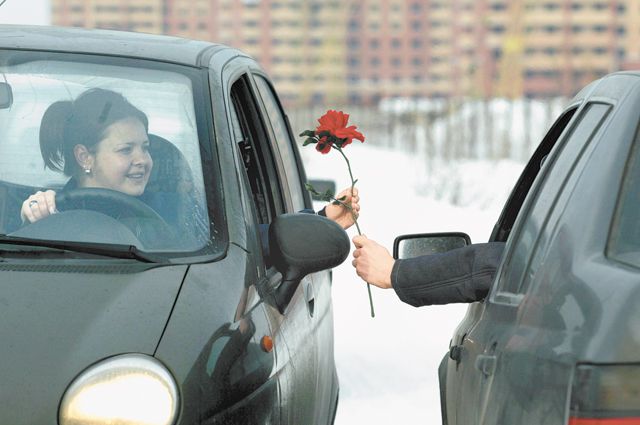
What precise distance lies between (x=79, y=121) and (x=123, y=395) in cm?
131

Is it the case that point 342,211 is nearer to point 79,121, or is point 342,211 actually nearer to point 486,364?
point 79,121

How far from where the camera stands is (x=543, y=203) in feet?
11.6

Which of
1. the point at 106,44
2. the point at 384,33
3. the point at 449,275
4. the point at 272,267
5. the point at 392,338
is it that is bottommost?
the point at 384,33

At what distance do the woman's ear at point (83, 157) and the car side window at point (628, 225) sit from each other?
1.92 meters

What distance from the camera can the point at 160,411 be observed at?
341 cm

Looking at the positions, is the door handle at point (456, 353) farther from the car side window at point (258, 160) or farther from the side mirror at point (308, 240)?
the car side window at point (258, 160)

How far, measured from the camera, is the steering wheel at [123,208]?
4.16 m

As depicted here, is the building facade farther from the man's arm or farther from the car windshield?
the man's arm

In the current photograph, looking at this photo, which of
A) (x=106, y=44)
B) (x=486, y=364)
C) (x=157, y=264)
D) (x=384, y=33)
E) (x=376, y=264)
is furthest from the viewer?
(x=384, y=33)

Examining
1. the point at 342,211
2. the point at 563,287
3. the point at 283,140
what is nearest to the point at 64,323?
the point at 563,287

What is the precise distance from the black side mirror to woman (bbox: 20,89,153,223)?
140 mm

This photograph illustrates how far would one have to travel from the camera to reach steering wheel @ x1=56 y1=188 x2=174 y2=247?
4156mm

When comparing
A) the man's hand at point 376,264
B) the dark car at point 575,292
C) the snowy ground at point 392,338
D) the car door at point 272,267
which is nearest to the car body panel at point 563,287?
the dark car at point 575,292

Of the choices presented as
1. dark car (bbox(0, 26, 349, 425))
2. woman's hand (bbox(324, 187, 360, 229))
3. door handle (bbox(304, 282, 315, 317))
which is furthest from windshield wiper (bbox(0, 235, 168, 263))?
woman's hand (bbox(324, 187, 360, 229))
